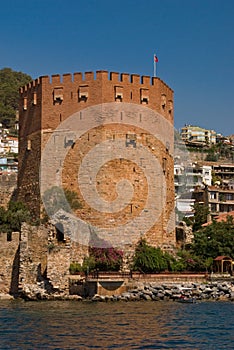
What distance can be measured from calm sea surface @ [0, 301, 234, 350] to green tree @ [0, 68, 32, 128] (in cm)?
6618

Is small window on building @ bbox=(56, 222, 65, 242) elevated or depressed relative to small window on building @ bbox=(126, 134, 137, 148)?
depressed

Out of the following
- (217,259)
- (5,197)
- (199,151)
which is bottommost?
(217,259)

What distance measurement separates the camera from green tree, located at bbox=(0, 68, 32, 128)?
306 feet

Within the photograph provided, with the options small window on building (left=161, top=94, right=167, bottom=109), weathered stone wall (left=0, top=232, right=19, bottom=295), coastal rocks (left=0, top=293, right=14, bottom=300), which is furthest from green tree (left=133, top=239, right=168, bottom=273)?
small window on building (left=161, top=94, right=167, bottom=109)

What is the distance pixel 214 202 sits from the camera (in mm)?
61000

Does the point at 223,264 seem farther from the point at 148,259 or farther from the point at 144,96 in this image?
the point at 144,96

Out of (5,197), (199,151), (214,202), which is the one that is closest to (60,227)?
(5,197)

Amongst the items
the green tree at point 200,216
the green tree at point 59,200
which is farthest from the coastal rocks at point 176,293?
the green tree at point 200,216

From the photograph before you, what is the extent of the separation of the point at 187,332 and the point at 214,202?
134 ft

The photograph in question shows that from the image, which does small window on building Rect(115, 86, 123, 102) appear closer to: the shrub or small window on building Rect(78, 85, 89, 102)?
small window on building Rect(78, 85, 89, 102)

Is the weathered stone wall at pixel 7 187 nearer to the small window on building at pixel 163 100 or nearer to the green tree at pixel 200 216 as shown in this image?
the small window on building at pixel 163 100

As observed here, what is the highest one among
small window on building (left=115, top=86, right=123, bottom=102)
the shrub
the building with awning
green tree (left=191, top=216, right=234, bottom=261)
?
small window on building (left=115, top=86, right=123, bottom=102)

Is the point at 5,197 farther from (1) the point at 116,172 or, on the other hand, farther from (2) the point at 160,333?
(2) the point at 160,333

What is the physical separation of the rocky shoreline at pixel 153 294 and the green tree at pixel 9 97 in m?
63.6
